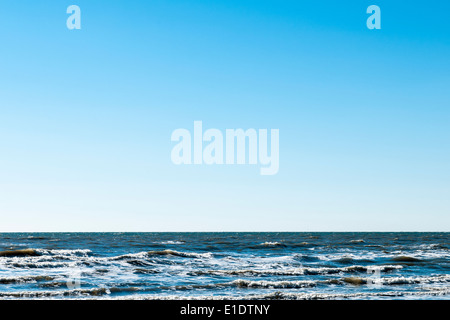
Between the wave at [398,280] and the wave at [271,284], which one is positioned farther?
the wave at [398,280]

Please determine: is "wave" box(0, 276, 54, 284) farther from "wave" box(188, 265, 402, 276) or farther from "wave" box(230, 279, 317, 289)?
"wave" box(230, 279, 317, 289)

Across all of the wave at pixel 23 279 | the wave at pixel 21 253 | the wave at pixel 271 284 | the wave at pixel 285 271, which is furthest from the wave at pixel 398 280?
the wave at pixel 21 253

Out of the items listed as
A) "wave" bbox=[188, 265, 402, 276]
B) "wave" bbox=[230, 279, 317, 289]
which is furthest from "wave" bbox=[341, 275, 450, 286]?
"wave" bbox=[188, 265, 402, 276]

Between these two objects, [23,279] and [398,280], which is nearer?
[23,279]

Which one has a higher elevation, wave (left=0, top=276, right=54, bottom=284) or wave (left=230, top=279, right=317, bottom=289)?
wave (left=0, top=276, right=54, bottom=284)

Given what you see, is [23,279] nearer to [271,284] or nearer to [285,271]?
[271,284]

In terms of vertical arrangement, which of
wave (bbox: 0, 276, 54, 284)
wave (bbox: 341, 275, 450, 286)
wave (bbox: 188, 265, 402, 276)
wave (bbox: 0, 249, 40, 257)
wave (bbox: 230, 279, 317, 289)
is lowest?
wave (bbox: 0, 249, 40, 257)

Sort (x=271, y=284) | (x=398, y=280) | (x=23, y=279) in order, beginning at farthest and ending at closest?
(x=398, y=280) → (x=23, y=279) → (x=271, y=284)

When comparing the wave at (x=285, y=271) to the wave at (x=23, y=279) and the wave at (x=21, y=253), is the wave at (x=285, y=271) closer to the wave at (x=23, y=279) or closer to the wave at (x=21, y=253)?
the wave at (x=23, y=279)

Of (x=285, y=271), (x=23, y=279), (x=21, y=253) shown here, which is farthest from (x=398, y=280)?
(x=21, y=253)

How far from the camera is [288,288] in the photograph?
1906 centimetres

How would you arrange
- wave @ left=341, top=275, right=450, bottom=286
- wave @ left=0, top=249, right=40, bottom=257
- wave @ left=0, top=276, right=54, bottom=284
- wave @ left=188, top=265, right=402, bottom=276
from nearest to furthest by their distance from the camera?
wave @ left=0, top=276, right=54, bottom=284, wave @ left=341, top=275, right=450, bottom=286, wave @ left=188, top=265, right=402, bottom=276, wave @ left=0, top=249, right=40, bottom=257
